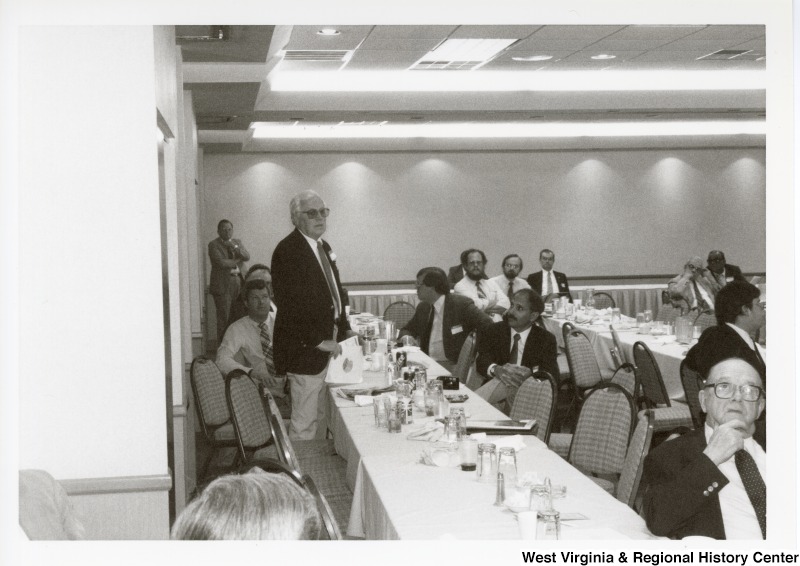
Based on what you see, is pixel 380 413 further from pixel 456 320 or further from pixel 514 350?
pixel 456 320

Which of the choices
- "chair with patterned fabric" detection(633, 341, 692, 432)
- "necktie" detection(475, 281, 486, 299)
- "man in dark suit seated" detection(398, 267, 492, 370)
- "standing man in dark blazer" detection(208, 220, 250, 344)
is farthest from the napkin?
"standing man in dark blazer" detection(208, 220, 250, 344)

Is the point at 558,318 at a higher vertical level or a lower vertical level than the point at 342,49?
lower

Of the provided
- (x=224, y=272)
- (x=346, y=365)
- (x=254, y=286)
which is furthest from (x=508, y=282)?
(x=346, y=365)

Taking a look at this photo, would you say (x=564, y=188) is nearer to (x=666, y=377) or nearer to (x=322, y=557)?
(x=666, y=377)

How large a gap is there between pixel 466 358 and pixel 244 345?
1635 mm

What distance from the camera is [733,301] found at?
4.86 m

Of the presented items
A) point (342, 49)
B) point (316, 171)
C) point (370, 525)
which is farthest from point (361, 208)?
point (370, 525)

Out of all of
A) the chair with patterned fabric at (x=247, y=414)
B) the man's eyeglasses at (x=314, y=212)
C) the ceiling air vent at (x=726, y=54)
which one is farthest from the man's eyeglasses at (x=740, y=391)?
the ceiling air vent at (x=726, y=54)

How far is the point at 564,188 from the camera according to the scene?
14.7 metres

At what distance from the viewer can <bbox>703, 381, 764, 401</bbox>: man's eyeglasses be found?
302 centimetres

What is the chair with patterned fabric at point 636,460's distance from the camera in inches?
133

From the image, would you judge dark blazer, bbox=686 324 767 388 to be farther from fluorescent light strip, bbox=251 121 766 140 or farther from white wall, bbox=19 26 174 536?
fluorescent light strip, bbox=251 121 766 140

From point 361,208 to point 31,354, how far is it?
11.2 meters

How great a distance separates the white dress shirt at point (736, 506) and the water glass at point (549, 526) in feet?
2.10
